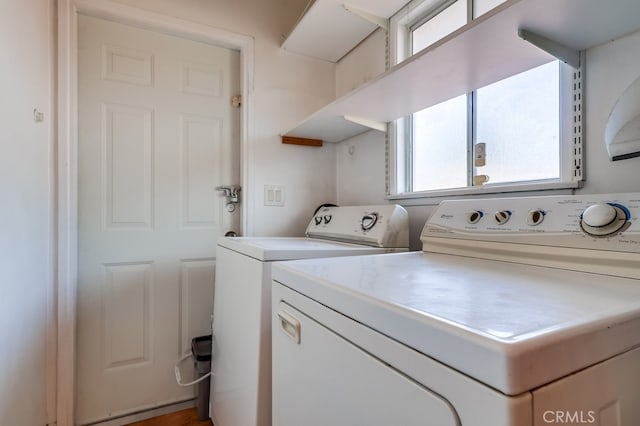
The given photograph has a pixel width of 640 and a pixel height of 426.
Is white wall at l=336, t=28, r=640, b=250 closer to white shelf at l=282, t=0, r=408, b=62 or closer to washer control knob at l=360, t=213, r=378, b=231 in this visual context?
washer control knob at l=360, t=213, r=378, b=231

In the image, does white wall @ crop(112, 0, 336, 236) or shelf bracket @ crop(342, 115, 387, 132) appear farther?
white wall @ crop(112, 0, 336, 236)

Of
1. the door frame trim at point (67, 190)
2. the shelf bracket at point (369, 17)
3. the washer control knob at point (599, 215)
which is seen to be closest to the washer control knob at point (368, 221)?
the washer control knob at point (599, 215)

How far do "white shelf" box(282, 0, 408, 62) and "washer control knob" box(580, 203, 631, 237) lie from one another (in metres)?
1.30

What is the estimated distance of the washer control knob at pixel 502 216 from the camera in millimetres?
901

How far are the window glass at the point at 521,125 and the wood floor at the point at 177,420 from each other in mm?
1845

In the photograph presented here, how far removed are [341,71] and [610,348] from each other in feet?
6.72

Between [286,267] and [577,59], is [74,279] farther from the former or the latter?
[577,59]

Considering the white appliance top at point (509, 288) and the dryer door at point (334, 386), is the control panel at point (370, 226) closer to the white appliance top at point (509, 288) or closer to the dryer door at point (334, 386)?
the white appliance top at point (509, 288)

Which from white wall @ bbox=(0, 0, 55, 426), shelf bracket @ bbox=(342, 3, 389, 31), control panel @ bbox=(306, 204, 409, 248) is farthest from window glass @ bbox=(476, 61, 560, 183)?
white wall @ bbox=(0, 0, 55, 426)

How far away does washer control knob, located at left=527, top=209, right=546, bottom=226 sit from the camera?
2.70ft

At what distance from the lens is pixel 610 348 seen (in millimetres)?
384

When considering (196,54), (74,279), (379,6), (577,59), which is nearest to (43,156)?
(74,279)

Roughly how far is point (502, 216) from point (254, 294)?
0.79 m

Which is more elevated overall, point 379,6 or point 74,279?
point 379,6
